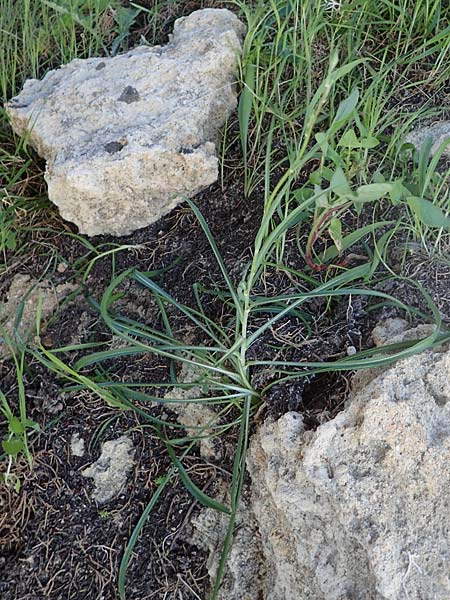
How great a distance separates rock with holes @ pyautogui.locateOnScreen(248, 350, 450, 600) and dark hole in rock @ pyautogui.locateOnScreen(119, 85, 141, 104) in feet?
3.14

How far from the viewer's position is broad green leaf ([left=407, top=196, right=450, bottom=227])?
135 centimetres

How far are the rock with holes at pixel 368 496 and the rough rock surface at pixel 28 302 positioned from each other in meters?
0.71

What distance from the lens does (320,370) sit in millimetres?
1448

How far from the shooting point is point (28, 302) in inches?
71.8

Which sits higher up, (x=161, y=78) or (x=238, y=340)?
(x=161, y=78)

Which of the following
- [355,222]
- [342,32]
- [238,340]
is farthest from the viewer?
[342,32]

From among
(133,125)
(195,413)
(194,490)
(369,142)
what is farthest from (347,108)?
(194,490)

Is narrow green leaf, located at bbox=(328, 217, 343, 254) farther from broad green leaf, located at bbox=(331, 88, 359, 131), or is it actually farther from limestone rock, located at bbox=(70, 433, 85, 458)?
limestone rock, located at bbox=(70, 433, 85, 458)

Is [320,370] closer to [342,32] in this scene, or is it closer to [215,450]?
[215,450]

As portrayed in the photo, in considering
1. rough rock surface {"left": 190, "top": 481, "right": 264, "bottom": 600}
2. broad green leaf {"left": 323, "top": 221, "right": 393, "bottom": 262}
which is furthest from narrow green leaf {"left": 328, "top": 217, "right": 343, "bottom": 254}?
rough rock surface {"left": 190, "top": 481, "right": 264, "bottom": 600}

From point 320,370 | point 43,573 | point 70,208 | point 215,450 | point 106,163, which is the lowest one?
point 43,573

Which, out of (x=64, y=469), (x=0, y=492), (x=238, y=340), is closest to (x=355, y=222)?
(x=238, y=340)

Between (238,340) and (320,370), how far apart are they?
0.19 meters

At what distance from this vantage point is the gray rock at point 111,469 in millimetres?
1551
